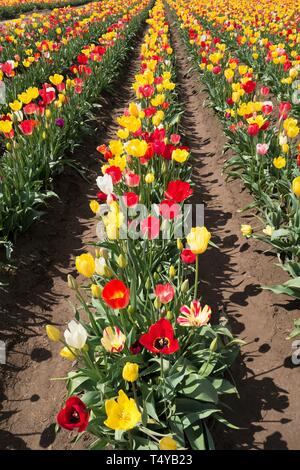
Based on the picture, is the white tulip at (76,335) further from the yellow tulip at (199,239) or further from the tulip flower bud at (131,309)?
the yellow tulip at (199,239)

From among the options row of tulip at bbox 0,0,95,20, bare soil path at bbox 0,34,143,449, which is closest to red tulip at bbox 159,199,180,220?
bare soil path at bbox 0,34,143,449

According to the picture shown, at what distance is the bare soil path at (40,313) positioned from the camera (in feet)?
8.40

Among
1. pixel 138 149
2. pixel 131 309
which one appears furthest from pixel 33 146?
pixel 131 309

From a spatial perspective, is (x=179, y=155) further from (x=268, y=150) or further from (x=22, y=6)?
(x=22, y=6)

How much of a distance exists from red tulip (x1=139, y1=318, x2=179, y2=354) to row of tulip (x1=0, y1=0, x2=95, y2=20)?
25.6 m

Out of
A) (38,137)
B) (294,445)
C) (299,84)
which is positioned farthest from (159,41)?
(294,445)

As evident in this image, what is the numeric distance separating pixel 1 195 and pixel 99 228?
0.98 m

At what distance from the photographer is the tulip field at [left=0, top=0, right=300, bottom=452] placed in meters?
2.18

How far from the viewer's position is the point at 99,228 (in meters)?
3.77

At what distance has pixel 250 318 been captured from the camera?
10.4 feet

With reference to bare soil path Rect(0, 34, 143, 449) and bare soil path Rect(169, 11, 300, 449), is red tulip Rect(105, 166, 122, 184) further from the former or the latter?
bare soil path Rect(169, 11, 300, 449)

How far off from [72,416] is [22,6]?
28214mm

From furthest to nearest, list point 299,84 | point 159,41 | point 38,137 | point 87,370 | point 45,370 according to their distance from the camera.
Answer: point 159,41 < point 299,84 < point 38,137 < point 45,370 < point 87,370

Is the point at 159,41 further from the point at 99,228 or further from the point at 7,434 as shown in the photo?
the point at 7,434
